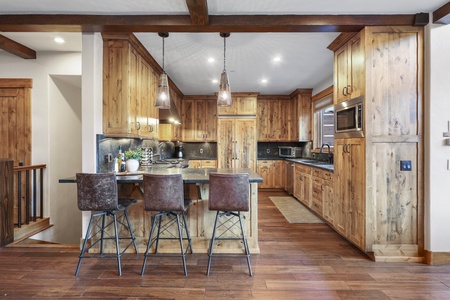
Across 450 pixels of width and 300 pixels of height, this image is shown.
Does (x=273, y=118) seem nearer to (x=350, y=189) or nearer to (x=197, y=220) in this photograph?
(x=350, y=189)

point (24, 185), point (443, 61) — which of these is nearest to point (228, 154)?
point (24, 185)

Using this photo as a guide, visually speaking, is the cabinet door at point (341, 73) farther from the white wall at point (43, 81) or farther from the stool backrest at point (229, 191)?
the white wall at point (43, 81)

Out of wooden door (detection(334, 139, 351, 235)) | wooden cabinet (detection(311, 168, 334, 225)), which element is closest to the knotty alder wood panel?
wooden door (detection(334, 139, 351, 235))

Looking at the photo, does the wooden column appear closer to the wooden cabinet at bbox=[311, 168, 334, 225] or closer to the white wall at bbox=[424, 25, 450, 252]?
the wooden cabinet at bbox=[311, 168, 334, 225]

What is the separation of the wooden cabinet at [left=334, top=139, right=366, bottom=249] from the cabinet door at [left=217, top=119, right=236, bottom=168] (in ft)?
11.1

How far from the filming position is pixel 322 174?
155 inches

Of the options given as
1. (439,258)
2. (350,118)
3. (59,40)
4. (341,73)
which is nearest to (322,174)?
(350,118)

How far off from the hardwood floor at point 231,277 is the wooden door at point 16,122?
1.70 meters

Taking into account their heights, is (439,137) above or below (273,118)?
below

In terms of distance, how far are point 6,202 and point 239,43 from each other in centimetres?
365

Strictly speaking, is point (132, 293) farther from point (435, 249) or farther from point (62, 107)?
point (62, 107)

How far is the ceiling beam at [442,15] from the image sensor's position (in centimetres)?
237

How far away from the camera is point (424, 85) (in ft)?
8.60

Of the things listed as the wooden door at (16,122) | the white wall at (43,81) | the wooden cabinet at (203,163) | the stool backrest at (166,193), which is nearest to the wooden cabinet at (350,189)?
the stool backrest at (166,193)
